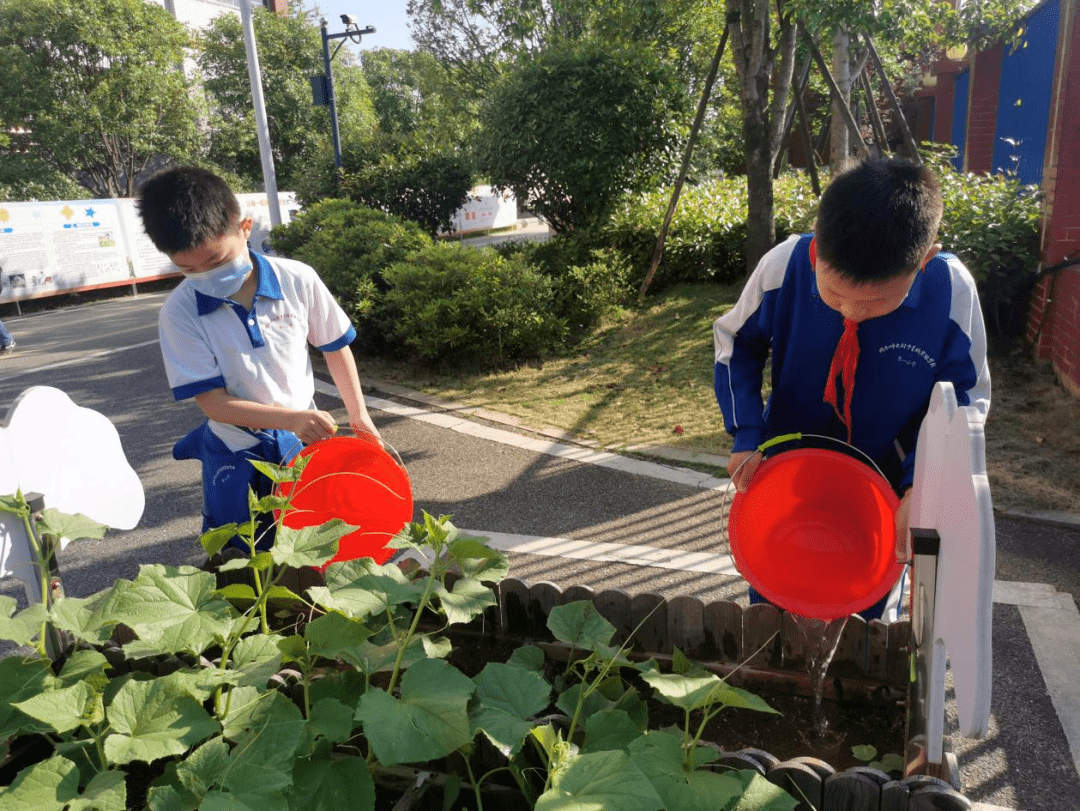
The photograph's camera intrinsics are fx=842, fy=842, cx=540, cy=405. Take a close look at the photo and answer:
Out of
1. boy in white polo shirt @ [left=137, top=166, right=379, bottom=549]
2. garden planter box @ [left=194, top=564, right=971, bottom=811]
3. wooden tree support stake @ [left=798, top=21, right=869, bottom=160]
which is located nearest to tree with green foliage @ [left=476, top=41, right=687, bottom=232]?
wooden tree support stake @ [left=798, top=21, right=869, bottom=160]

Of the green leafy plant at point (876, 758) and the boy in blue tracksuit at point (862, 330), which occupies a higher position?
the boy in blue tracksuit at point (862, 330)

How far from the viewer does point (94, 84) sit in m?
22.7

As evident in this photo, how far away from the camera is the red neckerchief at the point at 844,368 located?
204 cm

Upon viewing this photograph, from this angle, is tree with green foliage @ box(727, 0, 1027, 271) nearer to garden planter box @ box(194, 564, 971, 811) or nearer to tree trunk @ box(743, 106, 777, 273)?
tree trunk @ box(743, 106, 777, 273)

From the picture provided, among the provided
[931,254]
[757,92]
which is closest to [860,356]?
[931,254]

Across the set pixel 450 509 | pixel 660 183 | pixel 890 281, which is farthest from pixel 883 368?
pixel 660 183

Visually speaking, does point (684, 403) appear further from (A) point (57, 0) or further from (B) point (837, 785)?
(A) point (57, 0)

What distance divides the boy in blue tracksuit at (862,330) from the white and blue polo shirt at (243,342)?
1359 millimetres

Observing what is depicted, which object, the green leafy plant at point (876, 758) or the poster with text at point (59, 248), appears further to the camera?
the poster with text at point (59, 248)

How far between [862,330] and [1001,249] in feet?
16.7

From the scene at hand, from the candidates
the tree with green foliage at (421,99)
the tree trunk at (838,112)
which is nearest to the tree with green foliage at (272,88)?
the tree with green foliage at (421,99)

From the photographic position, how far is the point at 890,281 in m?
1.75

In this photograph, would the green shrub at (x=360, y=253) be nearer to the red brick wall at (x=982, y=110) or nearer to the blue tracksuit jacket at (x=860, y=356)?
the blue tracksuit jacket at (x=860, y=356)

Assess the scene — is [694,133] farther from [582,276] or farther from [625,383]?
[625,383]
